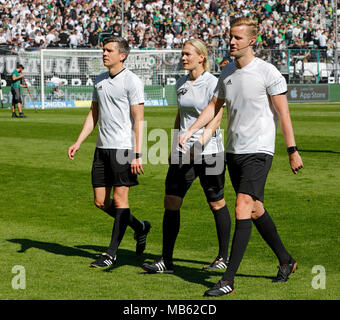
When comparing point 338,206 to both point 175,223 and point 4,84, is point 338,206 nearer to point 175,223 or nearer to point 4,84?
point 175,223

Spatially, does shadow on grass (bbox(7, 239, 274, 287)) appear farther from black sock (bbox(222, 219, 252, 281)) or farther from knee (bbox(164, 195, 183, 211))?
knee (bbox(164, 195, 183, 211))

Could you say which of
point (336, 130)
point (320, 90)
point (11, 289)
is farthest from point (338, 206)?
point (320, 90)

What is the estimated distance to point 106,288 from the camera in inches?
233

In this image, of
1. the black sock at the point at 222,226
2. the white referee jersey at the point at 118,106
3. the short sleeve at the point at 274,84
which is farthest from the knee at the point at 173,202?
the short sleeve at the point at 274,84

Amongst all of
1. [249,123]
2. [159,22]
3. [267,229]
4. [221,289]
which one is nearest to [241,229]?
[267,229]

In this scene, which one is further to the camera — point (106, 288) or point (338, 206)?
point (338, 206)

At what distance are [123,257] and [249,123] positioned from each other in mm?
2113

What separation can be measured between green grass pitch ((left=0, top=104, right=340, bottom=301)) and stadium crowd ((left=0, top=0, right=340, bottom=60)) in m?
25.4

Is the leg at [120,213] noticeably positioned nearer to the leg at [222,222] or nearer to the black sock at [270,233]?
the leg at [222,222]

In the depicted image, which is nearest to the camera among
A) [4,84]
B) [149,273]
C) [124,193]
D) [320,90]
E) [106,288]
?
[106,288]

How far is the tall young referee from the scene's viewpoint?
685 centimetres

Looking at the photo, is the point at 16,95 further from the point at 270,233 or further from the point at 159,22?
the point at 270,233

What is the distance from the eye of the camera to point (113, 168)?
6922mm

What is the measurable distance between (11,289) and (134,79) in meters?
2.21
